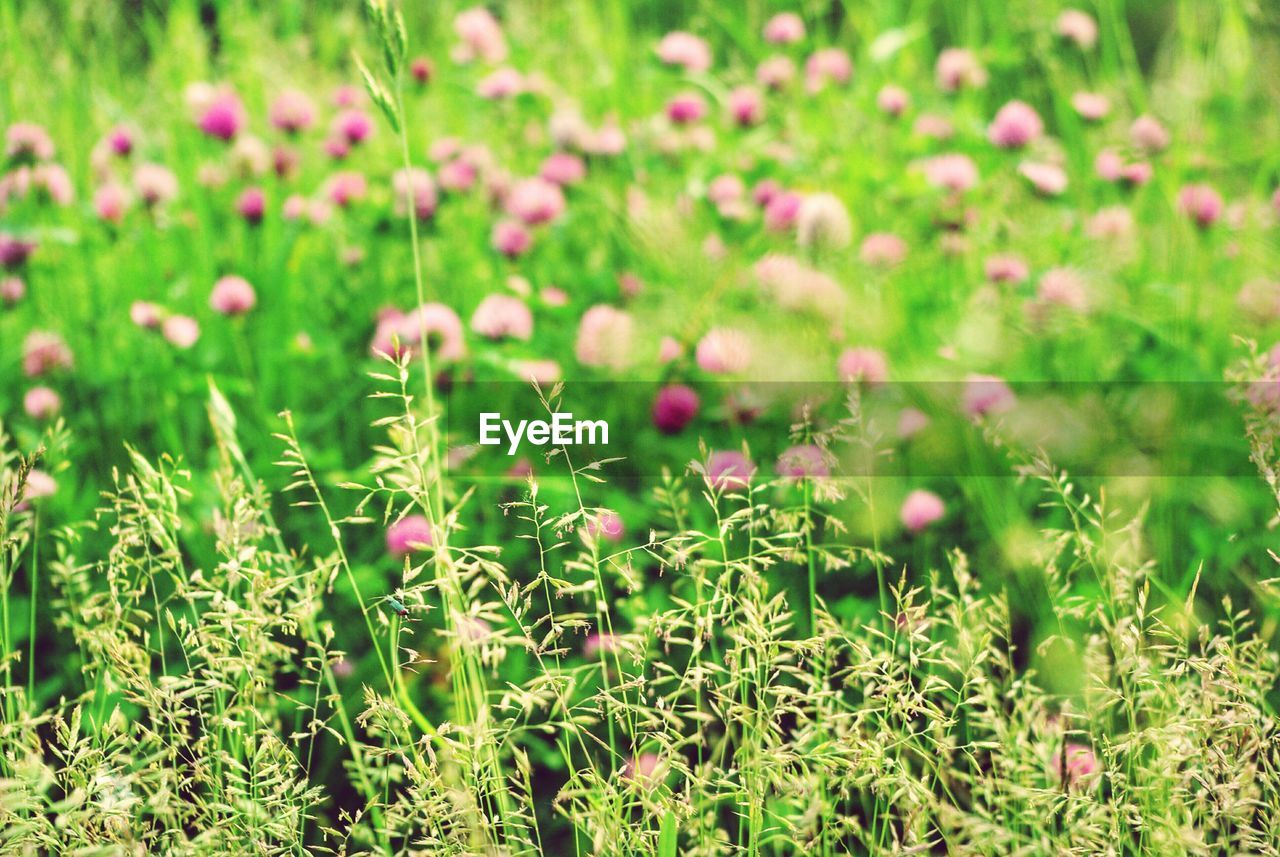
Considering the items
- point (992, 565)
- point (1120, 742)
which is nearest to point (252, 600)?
point (1120, 742)

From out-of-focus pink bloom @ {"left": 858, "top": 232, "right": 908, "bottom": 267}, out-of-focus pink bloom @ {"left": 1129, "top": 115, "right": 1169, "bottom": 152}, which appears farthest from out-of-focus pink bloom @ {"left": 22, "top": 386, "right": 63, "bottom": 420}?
out-of-focus pink bloom @ {"left": 1129, "top": 115, "right": 1169, "bottom": 152}

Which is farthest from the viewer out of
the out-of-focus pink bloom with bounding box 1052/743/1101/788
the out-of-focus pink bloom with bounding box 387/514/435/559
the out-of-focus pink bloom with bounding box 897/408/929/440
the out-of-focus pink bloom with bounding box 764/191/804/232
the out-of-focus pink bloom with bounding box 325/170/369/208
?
the out-of-focus pink bloom with bounding box 325/170/369/208

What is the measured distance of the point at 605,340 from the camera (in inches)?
55.7

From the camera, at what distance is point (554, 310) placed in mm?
1548

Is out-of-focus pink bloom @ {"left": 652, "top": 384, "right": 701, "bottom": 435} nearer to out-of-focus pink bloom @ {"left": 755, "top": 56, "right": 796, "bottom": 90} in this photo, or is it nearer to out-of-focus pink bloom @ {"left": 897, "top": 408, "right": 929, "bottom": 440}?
out-of-focus pink bloom @ {"left": 897, "top": 408, "right": 929, "bottom": 440}

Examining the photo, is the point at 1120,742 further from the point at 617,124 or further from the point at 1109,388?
the point at 617,124

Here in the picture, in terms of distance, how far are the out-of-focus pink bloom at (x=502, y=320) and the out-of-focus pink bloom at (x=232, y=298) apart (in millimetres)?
323

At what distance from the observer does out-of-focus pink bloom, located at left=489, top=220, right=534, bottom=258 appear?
5.28 feet

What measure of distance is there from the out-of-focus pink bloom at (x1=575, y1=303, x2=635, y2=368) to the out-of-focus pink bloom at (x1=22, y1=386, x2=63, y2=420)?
2.20 feet

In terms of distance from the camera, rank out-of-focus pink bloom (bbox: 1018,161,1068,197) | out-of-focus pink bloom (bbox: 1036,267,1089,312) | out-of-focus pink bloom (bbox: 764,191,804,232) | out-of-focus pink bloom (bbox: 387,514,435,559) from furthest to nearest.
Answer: out-of-focus pink bloom (bbox: 1018,161,1068,197) → out-of-focus pink bloom (bbox: 764,191,804,232) → out-of-focus pink bloom (bbox: 1036,267,1089,312) → out-of-focus pink bloom (bbox: 387,514,435,559)

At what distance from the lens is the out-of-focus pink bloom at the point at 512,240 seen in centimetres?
161

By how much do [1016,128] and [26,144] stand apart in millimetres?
1461

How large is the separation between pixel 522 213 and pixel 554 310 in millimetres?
186

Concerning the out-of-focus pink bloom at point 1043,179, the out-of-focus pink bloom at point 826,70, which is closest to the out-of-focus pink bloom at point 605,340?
the out-of-focus pink bloom at point 1043,179
